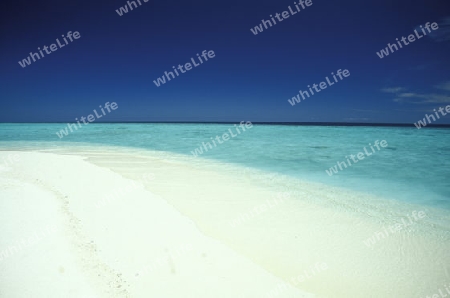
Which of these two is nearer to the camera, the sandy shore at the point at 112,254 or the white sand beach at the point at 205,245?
the sandy shore at the point at 112,254

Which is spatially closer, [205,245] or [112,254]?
[112,254]

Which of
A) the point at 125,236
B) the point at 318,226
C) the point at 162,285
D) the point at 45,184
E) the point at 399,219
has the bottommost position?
the point at 399,219

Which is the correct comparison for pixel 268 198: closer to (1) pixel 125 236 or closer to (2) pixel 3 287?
(1) pixel 125 236

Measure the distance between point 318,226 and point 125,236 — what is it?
10.2 ft

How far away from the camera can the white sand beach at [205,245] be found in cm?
253

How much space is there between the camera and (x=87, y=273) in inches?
100

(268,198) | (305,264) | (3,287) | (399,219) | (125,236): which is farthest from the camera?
(268,198)

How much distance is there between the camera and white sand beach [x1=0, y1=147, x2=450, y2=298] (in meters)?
2.53

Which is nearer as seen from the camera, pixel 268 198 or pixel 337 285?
pixel 337 285

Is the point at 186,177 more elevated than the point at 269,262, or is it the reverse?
the point at 186,177

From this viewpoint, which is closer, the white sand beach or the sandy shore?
the sandy shore

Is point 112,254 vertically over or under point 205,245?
over

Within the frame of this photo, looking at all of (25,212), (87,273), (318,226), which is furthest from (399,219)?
(25,212)

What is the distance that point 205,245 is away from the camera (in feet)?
10.8
